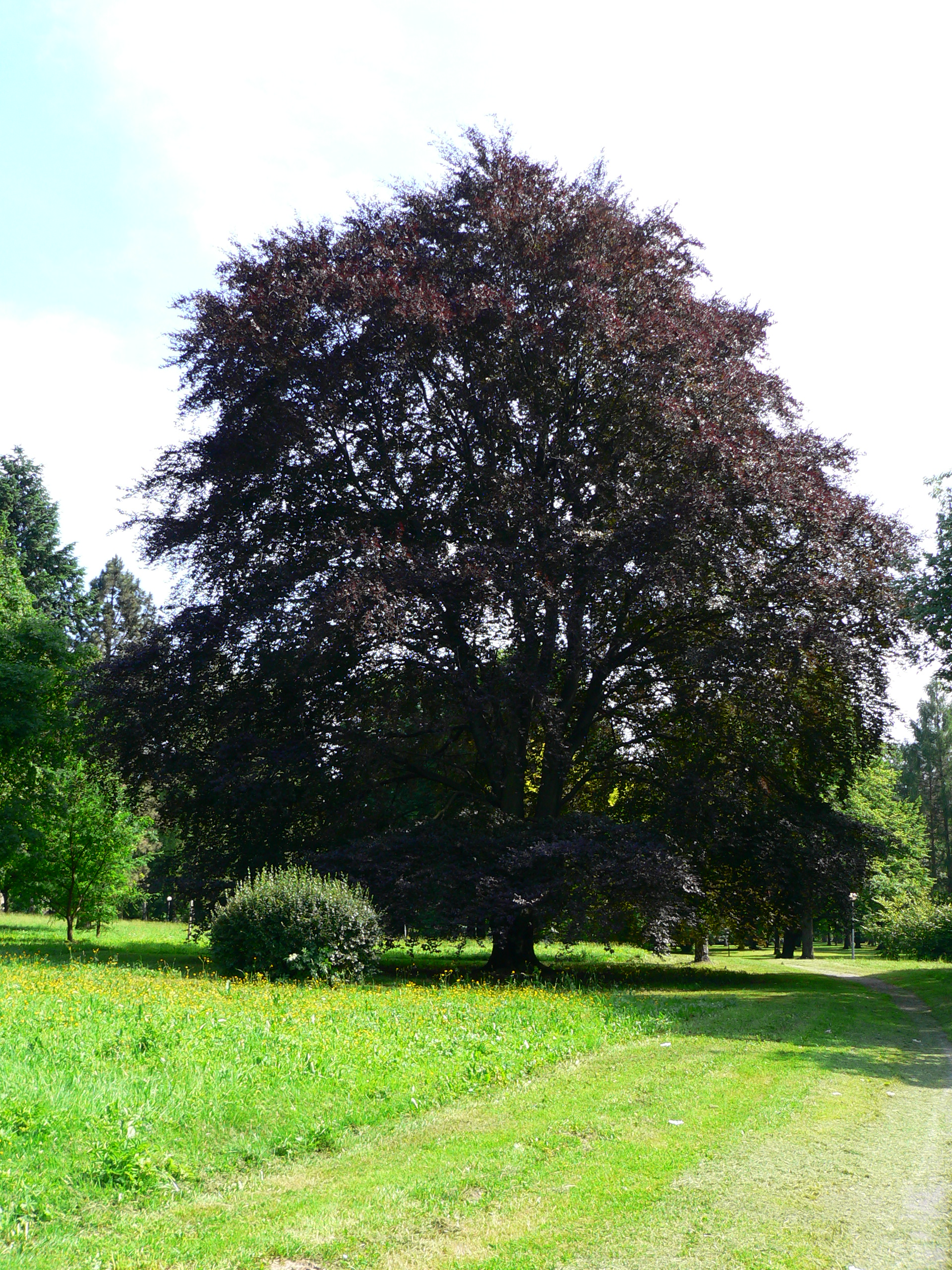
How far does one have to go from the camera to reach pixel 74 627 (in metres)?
30.5

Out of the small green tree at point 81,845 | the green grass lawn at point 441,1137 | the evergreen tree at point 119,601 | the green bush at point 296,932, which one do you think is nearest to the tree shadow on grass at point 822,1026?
the green grass lawn at point 441,1137

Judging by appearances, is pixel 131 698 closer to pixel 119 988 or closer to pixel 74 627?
pixel 119 988

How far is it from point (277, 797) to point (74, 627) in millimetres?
16014

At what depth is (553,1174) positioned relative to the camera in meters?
5.77

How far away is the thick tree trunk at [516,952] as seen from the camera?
18672 mm

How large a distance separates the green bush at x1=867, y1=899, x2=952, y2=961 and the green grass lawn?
2472cm

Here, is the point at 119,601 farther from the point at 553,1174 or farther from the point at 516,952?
the point at 553,1174

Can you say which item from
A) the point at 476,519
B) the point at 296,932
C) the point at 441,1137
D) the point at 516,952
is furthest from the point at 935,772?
the point at 441,1137

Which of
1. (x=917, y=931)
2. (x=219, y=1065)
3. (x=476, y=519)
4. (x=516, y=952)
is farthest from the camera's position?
(x=917, y=931)

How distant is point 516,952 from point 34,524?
37038 mm

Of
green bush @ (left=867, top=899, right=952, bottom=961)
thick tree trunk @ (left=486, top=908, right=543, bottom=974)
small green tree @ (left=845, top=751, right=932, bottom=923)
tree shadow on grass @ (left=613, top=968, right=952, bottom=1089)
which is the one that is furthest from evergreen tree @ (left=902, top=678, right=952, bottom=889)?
thick tree trunk @ (left=486, top=908, right=543, bottom=974)

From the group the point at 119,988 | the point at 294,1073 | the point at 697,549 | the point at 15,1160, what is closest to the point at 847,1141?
the point at 294,1073

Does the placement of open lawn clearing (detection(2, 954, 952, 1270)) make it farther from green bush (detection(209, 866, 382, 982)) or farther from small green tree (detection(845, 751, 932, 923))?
small green tree (detection(845, 751, 932, 923))

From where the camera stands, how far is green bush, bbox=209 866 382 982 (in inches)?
552
